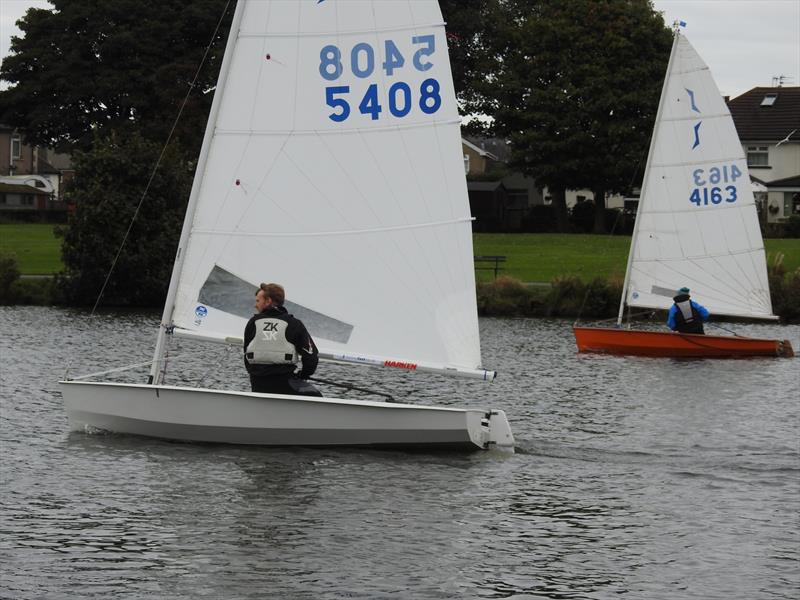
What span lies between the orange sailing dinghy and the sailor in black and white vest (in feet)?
56.5

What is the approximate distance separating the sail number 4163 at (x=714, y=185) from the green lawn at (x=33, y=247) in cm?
2207

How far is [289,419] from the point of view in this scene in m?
16.9

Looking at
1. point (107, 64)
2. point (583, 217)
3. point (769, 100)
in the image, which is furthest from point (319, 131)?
point (769, 100)

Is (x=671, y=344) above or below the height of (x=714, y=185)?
below

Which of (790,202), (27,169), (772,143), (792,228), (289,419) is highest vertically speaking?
(27,169)

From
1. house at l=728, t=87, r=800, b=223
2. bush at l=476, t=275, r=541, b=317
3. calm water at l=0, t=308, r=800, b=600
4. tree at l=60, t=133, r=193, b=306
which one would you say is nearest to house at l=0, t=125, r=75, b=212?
house at l=728, t=87, r=800, b=223

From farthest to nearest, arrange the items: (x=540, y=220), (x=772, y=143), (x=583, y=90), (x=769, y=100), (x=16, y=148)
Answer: (x=16, y=148), (x=769, y=100), (x=772, y=143), (x=540, y=220), (x=583, y=90)


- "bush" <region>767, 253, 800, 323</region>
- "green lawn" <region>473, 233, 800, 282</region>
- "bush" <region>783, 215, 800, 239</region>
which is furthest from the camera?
"bush" <region>783, 215, 800, 239</region>

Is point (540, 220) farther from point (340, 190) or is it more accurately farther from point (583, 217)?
point (340, 190)

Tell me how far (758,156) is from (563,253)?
99.7 feet

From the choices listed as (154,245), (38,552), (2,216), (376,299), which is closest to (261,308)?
(376,299)

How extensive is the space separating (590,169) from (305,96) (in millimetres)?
51136

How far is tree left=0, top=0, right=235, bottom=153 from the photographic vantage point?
68750 millimetres

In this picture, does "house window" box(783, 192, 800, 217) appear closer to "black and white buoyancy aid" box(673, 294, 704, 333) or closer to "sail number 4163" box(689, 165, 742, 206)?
"sail number 4163" box(689, 165, 742, 206)
